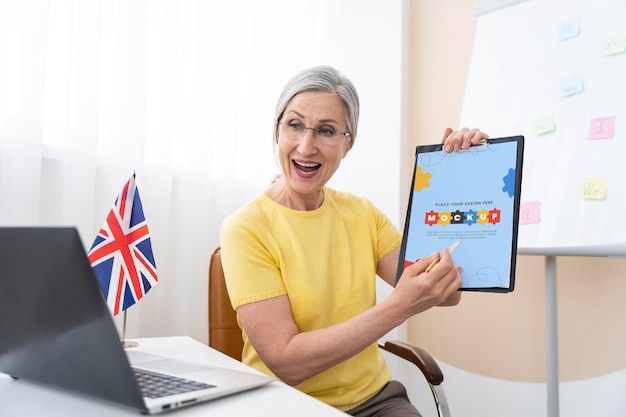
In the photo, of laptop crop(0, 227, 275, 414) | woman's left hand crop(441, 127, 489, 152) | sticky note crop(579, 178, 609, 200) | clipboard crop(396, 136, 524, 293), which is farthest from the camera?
sticky note crop(579, 178, 609, 200)

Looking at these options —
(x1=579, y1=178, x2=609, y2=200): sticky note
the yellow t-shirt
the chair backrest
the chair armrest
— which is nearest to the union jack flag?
the yellow t-shirt

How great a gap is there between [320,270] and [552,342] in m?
1.08

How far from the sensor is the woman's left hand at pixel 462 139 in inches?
48.9

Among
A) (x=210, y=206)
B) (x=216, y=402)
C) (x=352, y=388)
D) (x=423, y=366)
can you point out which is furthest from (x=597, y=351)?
(x=216, y=402)

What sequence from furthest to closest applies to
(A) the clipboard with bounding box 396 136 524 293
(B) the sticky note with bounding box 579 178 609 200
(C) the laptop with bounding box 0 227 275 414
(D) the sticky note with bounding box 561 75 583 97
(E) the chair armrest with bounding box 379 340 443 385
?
(D) the sticky note with bounding box 561 75 583 97, (B) the sticky note with bounding box 579 178 609 200, (E) the chair armrest with bounding box 379 340 443 385, (A) the clipboard with bounding box 396 136 524 293, (C) the laptop with bounding box 0 227 275 414

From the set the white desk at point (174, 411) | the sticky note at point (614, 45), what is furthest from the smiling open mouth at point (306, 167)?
the sticky note at point (614, 45)

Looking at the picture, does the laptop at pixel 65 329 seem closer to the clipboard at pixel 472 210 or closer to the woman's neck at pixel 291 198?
the clipboard at pixel 472 210

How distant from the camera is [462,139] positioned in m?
1.26

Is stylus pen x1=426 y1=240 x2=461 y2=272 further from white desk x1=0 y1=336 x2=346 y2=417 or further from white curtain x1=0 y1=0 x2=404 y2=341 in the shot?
white curtain x1=0 y1=0 x2=404 y2=341

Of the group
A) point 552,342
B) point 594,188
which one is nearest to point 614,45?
point 594,188

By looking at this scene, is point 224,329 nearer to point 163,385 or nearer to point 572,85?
point 163,385

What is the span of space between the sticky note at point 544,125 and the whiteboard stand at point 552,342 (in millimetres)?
448

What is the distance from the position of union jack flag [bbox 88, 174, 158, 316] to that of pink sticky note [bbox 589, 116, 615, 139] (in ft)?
4.79

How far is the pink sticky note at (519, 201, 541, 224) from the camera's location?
6.27ft
